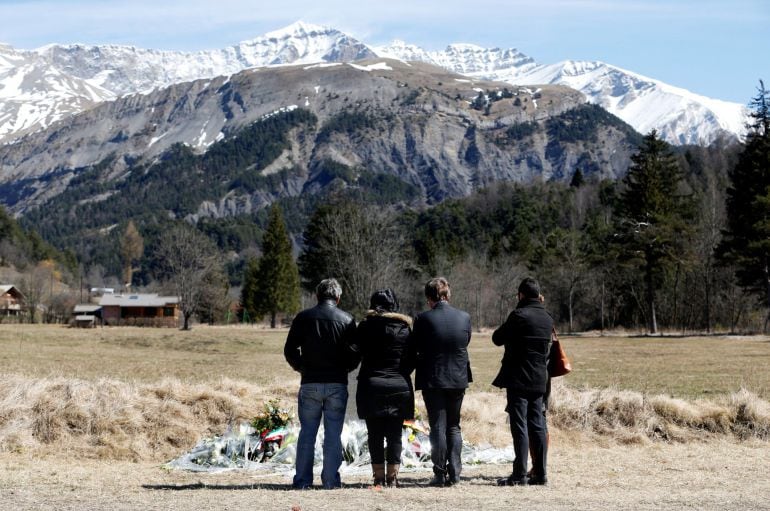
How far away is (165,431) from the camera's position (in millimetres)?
13367

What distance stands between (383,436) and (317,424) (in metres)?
0.76

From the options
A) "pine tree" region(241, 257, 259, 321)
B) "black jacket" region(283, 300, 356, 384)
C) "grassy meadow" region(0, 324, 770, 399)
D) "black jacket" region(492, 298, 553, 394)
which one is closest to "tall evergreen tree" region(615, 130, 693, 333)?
"grassy meadow" region(0, 324, 770, 399)

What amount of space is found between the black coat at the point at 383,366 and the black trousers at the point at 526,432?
1242 mm

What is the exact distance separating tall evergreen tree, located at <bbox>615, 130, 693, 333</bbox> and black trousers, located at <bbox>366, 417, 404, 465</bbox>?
50422 mm

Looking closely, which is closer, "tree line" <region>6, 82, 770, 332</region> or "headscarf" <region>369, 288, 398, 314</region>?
"headscarf" <region>369, 288, 398, 314</region>

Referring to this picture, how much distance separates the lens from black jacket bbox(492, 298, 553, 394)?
10352mm

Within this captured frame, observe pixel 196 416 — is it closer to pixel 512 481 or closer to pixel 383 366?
pixel 383 366

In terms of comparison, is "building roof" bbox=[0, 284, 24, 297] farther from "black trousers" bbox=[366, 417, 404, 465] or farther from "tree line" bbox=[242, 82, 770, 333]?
"black trousers" bbox=[366, 417, 404, 465]

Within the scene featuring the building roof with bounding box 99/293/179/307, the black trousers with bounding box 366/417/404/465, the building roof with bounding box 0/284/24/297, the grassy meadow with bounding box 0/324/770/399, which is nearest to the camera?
the black trousers with bounding box 366/417/404/465

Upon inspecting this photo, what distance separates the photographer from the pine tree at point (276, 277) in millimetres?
87500

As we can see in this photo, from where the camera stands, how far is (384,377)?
1002 cm

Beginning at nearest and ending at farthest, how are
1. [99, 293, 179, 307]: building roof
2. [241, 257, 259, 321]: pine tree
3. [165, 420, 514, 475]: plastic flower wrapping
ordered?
1. [165, 420, 514, 475]: plastic flower wrapping
2. [241, 257, 259, 321]: pine tree
3. [99, 293, 179, 307]: building roof

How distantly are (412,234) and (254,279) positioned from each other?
26345 mm

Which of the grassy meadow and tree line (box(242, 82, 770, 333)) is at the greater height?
tree line (box(242, 82, 770, 333))
